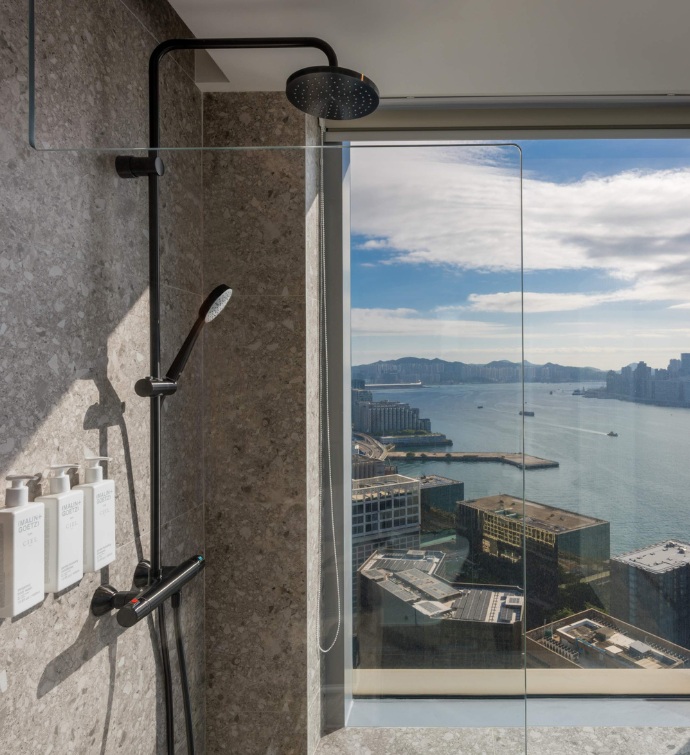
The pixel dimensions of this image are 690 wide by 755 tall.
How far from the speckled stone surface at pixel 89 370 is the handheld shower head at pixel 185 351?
0.05ft

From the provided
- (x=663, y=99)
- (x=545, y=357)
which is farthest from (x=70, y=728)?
(x=663, y=99)

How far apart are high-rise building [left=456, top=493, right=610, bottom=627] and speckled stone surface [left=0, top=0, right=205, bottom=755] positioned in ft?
1.59

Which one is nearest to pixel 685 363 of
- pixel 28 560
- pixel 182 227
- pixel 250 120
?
pixel 250 120

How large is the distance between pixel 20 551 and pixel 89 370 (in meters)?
0.30

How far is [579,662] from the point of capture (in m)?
1.74

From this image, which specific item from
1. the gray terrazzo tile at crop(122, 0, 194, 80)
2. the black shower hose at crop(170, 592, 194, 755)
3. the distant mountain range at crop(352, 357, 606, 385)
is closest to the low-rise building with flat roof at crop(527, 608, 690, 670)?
the distant mountain range at crop(352, 357, 606, 385)

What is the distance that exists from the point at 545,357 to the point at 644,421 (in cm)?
43

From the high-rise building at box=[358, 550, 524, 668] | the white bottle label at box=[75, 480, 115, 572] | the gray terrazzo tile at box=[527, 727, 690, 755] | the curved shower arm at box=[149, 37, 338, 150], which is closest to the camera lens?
the white bottle label at box=[75, 480, 115, 572]

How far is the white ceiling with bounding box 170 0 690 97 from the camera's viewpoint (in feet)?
3.96

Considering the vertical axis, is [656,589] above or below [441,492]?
below

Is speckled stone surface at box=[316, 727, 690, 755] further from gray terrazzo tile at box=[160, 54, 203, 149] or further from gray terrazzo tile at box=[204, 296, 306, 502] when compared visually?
gray terrazzo tile at box=[160, 54, 203, 149]

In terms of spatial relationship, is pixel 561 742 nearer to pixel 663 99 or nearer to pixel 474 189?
pixel 474 189

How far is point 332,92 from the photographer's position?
3.32 feet

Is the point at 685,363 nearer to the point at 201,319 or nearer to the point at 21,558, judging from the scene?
the point at 201,319
